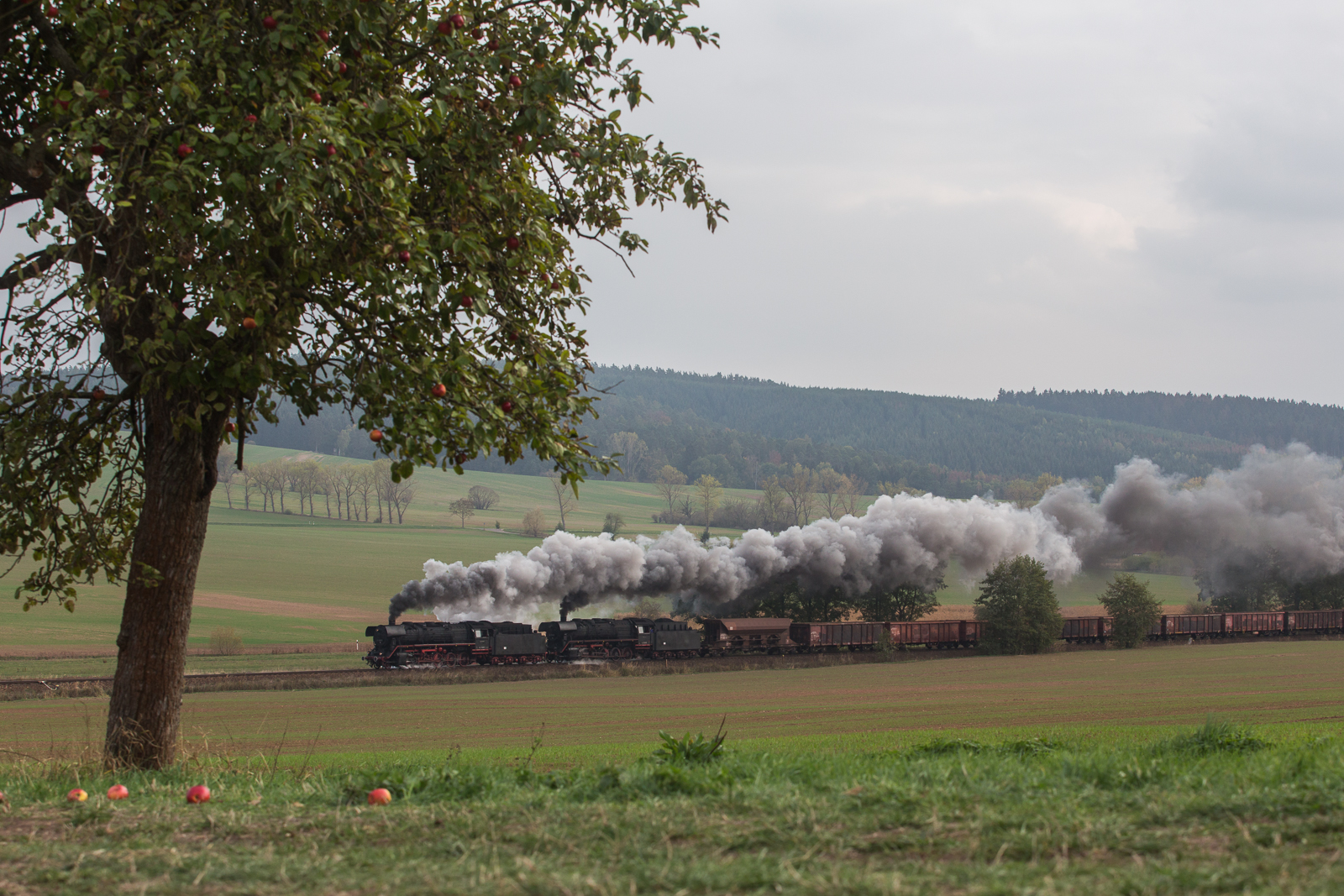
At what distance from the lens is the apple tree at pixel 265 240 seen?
789 centimetres

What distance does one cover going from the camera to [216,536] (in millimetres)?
123312

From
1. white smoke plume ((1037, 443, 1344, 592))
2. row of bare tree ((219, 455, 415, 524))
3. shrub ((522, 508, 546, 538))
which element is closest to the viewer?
white smoke plume ((1037, 443, 1344, 592))

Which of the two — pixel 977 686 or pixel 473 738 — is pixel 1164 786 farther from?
pixel 977 686

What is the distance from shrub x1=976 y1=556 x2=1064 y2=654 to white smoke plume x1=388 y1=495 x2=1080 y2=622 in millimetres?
5884

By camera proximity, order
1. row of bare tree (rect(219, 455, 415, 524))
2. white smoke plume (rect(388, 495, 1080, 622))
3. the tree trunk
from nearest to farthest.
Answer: the tree trunk < white smoke plume (rect(388, 495, 1080, 622)) < row of bare tree (rect(219, 455, 415, 524))

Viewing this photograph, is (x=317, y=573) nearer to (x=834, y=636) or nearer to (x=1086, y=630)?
(x=834, y=636)

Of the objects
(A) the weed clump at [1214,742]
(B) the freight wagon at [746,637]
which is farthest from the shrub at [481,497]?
(A) the weed clump at [1214,742]

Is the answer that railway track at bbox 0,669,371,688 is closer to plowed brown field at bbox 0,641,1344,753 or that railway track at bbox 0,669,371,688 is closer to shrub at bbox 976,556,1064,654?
plowed brown field at bbox 0,641,1344,753

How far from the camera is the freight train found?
51.1 meters

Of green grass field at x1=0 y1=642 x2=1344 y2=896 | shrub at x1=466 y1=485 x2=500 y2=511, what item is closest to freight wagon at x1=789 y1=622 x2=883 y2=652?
green grass field at x1=0 y1=642 x2=1344 y2=896

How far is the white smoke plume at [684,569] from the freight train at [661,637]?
4.51 meters

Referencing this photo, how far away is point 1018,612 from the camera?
202 ft

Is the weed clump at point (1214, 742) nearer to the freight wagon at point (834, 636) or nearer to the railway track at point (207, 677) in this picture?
the railway track at point (207, 677)

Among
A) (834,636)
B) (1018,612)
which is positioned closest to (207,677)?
(834,636)
